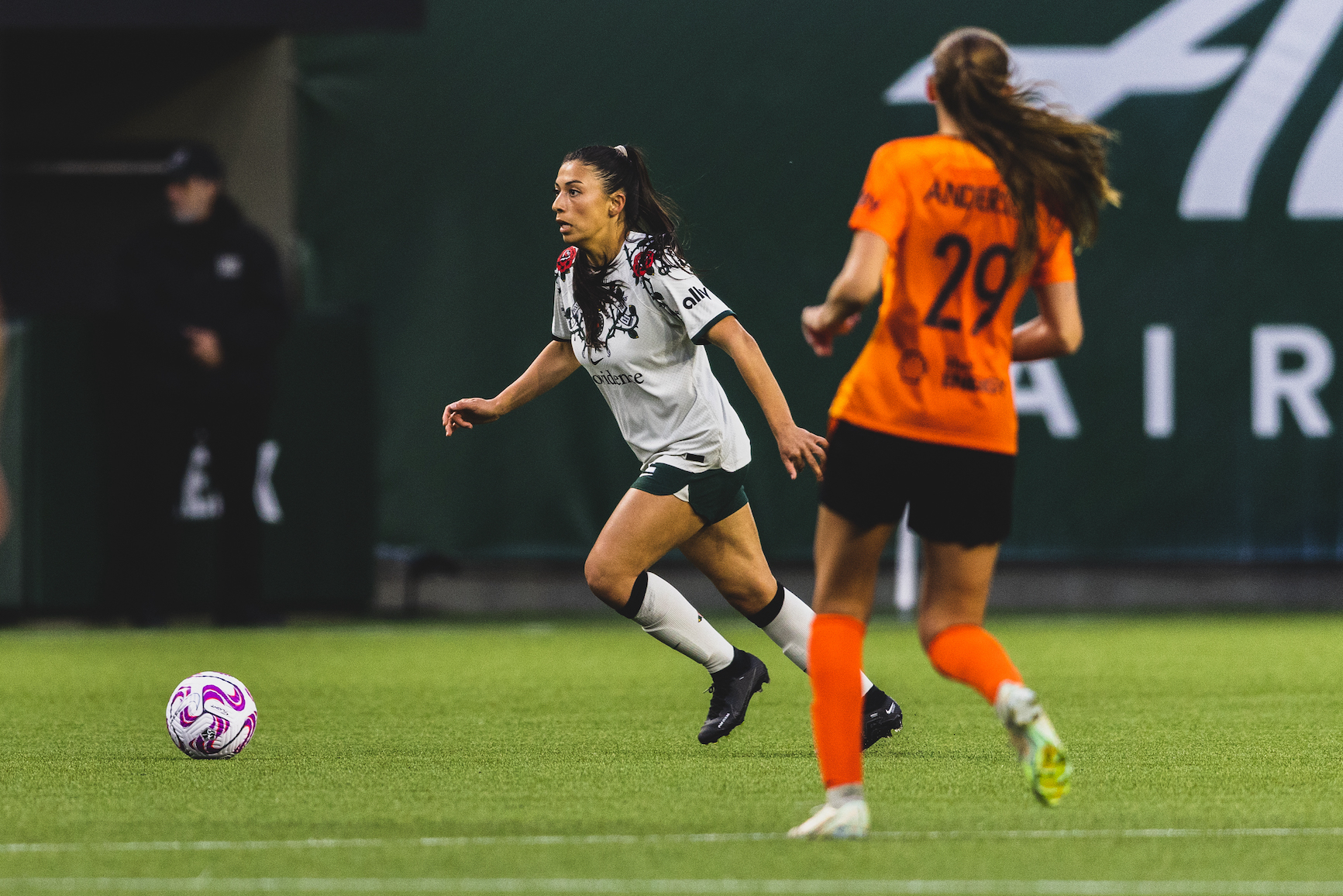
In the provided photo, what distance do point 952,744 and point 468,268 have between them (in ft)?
Answer: 21.4

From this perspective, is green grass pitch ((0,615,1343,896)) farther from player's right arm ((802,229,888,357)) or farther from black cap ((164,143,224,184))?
black cap ((164,143,224,184))

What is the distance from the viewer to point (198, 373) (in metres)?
10.4

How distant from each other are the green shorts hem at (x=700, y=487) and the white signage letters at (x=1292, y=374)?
22.2 feet

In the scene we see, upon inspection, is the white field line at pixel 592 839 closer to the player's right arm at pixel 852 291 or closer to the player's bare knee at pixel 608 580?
the player's right arm at pixel 852 291

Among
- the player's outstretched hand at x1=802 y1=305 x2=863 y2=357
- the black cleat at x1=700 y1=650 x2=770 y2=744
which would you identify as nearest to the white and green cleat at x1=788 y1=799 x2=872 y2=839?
the player's outstretched hand at x1=802 y1=305 x2=863 y2=357

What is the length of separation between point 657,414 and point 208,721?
1.49 metres

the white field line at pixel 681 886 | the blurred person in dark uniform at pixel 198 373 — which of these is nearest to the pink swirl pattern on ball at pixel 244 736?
the white field line at pixel 681 886

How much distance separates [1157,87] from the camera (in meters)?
11.8

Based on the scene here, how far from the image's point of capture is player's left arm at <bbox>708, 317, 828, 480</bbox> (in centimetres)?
486

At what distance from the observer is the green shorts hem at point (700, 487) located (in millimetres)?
5703

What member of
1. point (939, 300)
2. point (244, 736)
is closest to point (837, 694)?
point (939, 300)

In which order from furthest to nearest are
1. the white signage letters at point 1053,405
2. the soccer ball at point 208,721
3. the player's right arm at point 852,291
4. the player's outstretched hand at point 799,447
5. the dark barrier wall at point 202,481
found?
the white signage letters at point 1053,405 → the dark barrier wall at point 202,481 → the soccer ball at point 208,721 → the player's outstretched hand at point 799,447 → the player's right arm at point 852,291

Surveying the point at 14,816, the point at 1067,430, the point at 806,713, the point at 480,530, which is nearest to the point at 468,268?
the point at 480,530

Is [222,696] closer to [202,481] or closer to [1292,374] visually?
[202,481]
